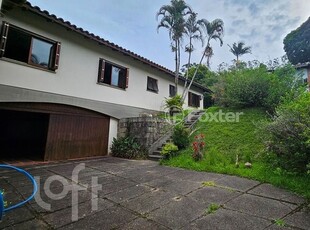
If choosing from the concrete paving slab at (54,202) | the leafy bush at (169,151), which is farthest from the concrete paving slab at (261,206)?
the leafy bush at (169,151)

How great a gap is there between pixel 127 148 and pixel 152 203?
5330 mm

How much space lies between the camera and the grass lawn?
4.27 meters

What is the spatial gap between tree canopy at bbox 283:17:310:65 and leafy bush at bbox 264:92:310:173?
2625 centimetres

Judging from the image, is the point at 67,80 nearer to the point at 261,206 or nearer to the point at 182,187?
the point at 182,187

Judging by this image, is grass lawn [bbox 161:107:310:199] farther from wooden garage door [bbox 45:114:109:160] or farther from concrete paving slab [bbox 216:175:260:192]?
wooden garage door [bbox 45:114:109:160]

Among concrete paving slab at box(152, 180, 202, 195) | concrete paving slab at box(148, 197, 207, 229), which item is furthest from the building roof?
concrete paving slab at box(148, 197, 207, 229)

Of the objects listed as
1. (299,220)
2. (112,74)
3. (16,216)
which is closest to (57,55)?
(112,74)

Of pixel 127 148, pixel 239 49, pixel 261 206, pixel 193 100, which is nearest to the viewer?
pixel 261 206

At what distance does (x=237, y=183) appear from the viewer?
4.42 m

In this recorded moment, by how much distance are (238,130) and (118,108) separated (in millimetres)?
5780

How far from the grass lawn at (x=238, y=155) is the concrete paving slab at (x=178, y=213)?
211 cm

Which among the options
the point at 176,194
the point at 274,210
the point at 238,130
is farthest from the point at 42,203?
the point at 238,130

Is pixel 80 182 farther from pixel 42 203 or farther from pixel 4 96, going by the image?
pixel 4 96

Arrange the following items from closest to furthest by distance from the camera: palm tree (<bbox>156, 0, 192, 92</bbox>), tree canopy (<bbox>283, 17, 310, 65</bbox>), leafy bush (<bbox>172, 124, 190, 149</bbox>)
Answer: leafy bush (<bbox>172, 124, 190, 149</bbox>), palm tree (<bbox>156, 0, 192, 92</bbox>), tree canopy (<bbox>283, 17, 310, 65</bbox>)
